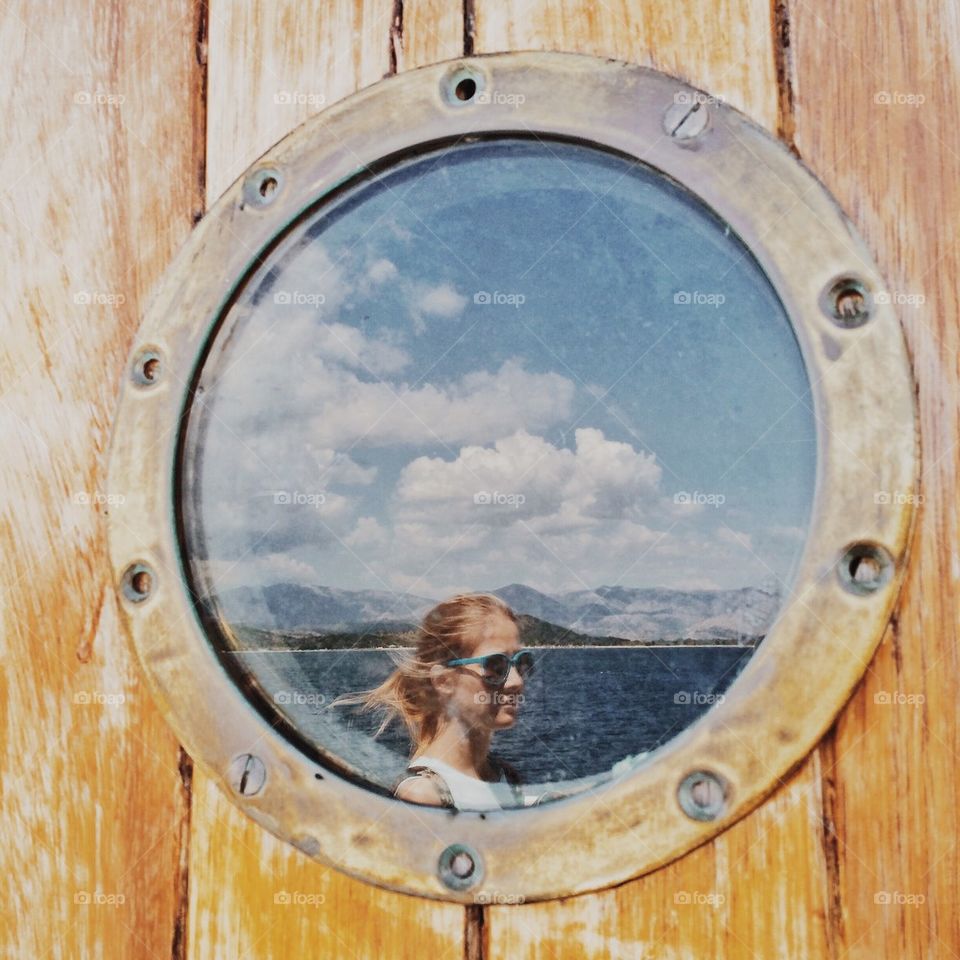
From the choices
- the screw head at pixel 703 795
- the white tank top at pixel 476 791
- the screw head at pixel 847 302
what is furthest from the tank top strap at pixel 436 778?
the screw head at pixel 847 302

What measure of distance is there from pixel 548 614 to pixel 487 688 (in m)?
0.07

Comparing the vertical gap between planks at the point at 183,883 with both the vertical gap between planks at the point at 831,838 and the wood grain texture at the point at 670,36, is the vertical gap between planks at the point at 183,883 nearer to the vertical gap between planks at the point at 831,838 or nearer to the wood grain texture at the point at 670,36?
the vertical gap between planks at the point at 831,838

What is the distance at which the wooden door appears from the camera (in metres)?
0.53

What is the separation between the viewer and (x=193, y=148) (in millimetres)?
700

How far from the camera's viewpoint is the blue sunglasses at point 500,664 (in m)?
0.62

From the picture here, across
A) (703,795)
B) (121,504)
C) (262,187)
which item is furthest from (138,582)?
(703,795)

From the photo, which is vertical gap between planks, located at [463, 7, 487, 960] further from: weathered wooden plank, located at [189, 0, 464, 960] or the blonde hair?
the blonde hair

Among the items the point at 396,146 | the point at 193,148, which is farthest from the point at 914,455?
the point at 193,148

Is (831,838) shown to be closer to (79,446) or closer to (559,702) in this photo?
(559,702)

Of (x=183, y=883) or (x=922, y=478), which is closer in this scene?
(x=922, y=478)

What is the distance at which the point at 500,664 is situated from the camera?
62cm

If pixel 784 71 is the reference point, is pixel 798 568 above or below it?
below

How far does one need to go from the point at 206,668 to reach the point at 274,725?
0.20 feet

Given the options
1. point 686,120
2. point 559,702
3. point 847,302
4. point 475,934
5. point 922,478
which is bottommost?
point 475,934
